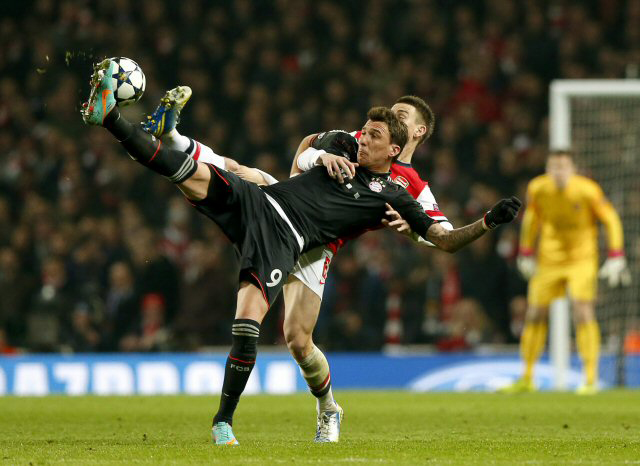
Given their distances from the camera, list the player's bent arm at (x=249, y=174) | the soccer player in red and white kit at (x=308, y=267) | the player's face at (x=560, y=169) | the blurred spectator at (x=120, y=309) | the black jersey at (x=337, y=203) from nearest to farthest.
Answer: the black jersey at (x=337, y=203) → the soccer player in red and white kit at (x=308, y=267) → the player's bent arm at (x=249, y=174) → the player's face at (x=560, y=169) → the blurred spectator at (x=120, y=309)

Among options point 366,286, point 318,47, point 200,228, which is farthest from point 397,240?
point 318,47

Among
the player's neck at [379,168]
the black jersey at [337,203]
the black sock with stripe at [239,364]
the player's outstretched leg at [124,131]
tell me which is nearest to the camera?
the player's outstretched leg at [124,131]

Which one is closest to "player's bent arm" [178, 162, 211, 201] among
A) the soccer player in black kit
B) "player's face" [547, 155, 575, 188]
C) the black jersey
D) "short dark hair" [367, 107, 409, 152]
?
the soccer player in black kit

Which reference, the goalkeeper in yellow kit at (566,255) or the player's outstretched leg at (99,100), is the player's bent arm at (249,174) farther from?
the goalkeeper in yellow kit at (566,255)

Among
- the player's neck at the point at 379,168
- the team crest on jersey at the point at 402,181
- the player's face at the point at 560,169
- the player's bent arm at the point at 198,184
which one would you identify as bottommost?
the player's bent arm at the point at 198,184

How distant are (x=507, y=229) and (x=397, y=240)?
57.0 inches

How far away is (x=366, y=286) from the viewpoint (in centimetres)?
1435

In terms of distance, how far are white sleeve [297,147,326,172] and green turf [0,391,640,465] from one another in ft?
5.19

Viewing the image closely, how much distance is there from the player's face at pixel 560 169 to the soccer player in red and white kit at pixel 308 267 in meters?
4.95

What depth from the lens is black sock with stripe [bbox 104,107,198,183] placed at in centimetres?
589

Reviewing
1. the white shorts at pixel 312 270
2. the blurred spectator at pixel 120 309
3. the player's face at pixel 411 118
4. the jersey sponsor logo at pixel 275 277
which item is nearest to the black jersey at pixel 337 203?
the white shorts at pixel 312 270

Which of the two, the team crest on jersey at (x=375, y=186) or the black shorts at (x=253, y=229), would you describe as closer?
the black shorts at (x=253, y=229)

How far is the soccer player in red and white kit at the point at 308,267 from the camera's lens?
6680 mm

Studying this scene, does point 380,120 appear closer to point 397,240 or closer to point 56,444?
point 56,444
